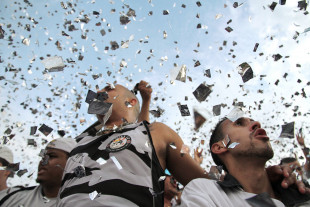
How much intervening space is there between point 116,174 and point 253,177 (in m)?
1.52

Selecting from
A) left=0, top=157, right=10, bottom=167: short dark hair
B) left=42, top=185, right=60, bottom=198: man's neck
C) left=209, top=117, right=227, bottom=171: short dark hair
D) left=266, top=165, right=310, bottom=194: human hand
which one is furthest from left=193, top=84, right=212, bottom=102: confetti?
left=0, top=157, right=10, bottom=167: short dark hair

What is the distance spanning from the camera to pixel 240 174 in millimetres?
2559

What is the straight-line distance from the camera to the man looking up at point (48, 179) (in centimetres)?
365

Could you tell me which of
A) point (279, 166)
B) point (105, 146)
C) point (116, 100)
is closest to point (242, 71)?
point (279, 166)

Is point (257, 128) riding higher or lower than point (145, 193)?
higher

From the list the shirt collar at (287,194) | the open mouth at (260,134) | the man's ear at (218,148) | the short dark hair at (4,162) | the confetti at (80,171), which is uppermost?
the open mouth at (260,134)

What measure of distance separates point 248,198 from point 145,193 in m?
0.94

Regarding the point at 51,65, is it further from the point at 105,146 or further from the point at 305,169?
the point at 305,169

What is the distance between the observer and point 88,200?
191 centimetres

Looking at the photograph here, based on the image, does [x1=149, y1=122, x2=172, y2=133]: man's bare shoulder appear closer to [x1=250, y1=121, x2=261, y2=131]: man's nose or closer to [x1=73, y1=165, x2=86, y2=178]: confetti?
[x1=73, y1=165, x2=86, y2=178]: confetti

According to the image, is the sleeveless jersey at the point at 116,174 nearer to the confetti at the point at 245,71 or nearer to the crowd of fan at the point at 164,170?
the crowd of fan at the point at 164,170

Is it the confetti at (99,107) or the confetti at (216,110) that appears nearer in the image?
the confetti at (99,107)

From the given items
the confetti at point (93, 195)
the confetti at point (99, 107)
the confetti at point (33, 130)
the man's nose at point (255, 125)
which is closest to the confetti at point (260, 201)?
the man's nose at point (255, 125)

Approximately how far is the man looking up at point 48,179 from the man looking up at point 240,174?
2795mm
